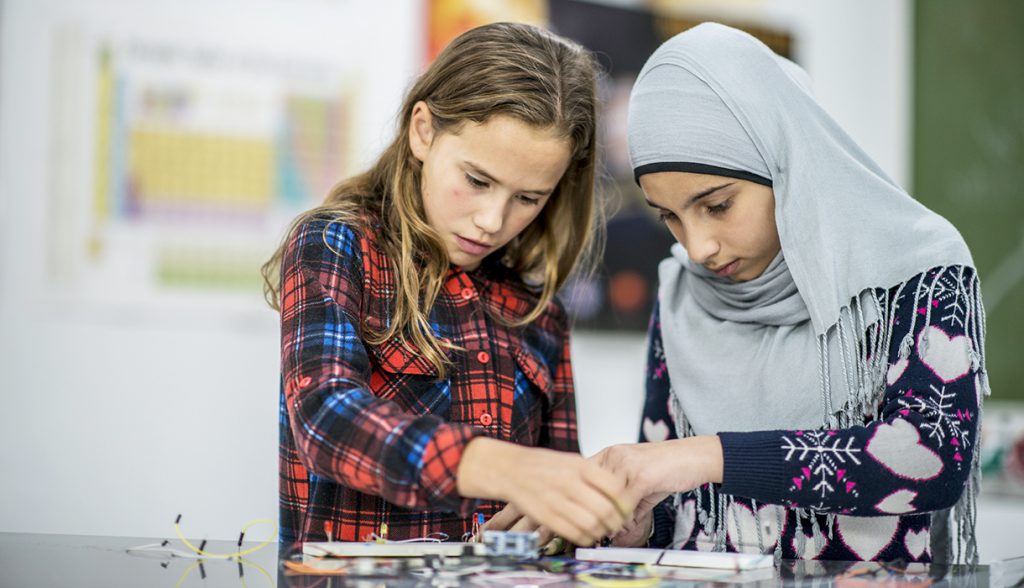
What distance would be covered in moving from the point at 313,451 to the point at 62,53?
1.37 m

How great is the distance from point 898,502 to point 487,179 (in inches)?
23.0

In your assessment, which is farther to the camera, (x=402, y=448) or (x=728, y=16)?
(x=728, y=16)

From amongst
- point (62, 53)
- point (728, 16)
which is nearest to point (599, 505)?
point (62, 53)

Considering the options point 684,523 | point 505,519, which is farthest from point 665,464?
point 684,523

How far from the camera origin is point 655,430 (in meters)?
1.39

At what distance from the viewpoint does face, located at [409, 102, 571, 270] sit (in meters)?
1.20

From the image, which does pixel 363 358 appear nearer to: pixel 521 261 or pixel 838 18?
pixel 521 261

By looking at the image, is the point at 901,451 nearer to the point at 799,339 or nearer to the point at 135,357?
the point at 799,339

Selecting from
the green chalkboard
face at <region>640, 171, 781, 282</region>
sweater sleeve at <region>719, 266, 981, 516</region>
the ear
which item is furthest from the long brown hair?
the green chalkboard

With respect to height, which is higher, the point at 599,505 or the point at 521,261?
the point at 521,261

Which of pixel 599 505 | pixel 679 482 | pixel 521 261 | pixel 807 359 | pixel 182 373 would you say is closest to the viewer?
pixel 599 505

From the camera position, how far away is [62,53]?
195cm

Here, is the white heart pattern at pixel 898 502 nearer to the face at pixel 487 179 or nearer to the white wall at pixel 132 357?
the face at pixel 487 179

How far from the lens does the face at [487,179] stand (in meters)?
1.20
